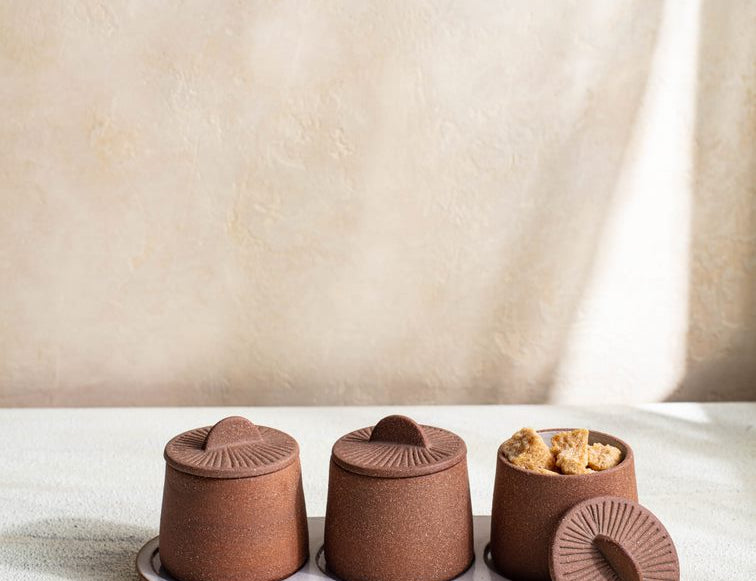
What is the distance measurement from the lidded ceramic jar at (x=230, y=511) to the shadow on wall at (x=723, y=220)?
2.96ft

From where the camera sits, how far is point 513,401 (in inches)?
55.7

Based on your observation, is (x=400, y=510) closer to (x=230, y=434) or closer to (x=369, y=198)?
(x=230, y=434)

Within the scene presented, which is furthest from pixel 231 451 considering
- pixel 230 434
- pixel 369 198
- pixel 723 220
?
pixel 723 220

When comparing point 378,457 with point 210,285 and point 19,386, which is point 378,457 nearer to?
point 210,285

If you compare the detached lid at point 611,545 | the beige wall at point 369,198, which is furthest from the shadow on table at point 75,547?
the beige wall at point 369,198

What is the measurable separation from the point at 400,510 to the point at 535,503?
0.10m

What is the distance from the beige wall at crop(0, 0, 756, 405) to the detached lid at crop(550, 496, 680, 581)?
2.38 ft

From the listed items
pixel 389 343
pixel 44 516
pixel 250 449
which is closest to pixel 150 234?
pixel 389 343

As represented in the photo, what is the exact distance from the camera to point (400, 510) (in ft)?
2.22

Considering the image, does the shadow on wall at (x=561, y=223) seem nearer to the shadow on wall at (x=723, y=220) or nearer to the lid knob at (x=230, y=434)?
the shadow on wall at (x=723, y=220)

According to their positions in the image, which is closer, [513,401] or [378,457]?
[378,457]

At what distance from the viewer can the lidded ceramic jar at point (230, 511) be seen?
68 centimetres

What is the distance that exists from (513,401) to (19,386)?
748mm

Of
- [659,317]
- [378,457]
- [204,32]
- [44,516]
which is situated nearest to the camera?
[378,457]
